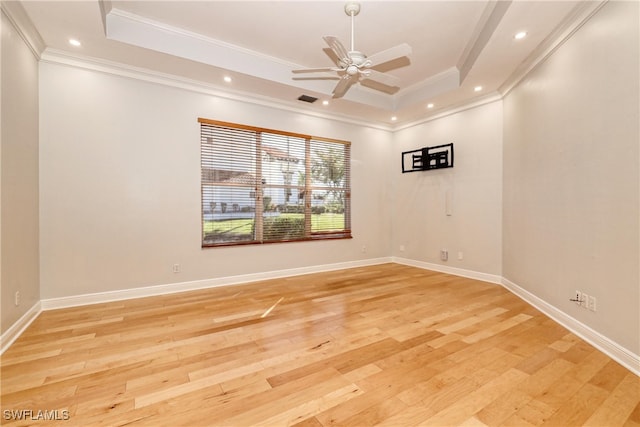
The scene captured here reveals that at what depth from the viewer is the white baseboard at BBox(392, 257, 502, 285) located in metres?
4.50

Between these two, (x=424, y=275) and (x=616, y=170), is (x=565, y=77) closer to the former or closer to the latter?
(x=616, y=170)

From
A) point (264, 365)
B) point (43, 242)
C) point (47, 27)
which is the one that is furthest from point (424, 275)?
point (47, 27)

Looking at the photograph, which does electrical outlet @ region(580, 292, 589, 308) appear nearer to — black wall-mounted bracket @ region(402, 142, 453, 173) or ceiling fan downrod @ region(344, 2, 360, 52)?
black wall-mounted bracket @ region(402, 142, 453, 173)

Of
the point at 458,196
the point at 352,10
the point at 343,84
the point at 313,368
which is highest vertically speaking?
the point at 352,10

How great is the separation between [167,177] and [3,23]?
1962 mm

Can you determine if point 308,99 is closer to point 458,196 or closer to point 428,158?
point 428,158

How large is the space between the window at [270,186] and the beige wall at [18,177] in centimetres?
177

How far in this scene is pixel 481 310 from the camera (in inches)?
128

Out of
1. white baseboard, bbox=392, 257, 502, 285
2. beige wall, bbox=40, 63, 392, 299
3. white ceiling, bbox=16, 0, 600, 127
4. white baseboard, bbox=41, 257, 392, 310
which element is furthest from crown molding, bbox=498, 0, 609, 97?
white baseboard, bbox=41, 257, 392, 310

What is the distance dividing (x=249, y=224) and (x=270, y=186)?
0.72 metres

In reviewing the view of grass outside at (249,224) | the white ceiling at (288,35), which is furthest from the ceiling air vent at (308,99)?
the view of grass outside at (249,224)

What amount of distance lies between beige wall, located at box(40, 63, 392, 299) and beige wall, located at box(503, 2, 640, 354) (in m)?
3.74

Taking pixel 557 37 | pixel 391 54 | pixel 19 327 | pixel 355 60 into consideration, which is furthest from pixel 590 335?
pixel 19 327

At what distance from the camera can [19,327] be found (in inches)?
104
